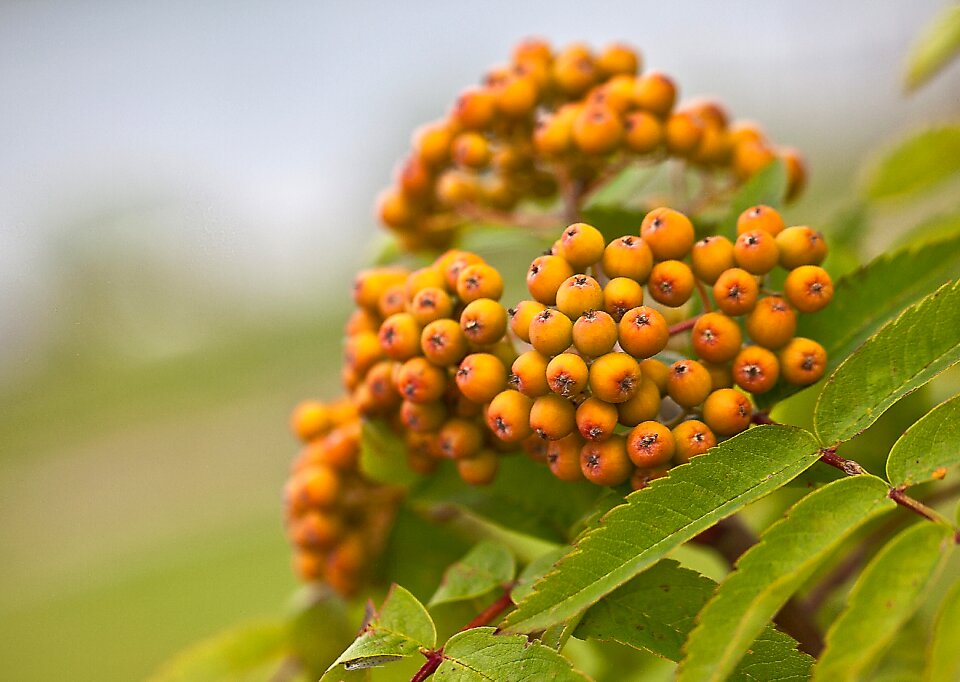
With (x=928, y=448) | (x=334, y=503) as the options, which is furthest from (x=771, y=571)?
(x=334, y=503)

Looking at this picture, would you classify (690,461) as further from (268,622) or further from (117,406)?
(117,406)

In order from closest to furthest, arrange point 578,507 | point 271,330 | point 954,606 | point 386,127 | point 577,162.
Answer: point 954,606 < point 578,507 < point 577,162 < point 386,127 < point 271,330

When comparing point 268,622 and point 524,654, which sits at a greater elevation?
point 524,654

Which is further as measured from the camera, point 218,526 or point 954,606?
point 218,526

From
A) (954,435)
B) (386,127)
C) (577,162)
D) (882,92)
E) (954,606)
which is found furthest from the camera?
(386,127)

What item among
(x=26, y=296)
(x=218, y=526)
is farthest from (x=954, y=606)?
(x=26, y=296)

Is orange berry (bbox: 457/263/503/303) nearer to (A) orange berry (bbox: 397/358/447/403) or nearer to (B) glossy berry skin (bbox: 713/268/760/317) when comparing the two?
(A) orange berry (bbox: 397/358/447/403)
